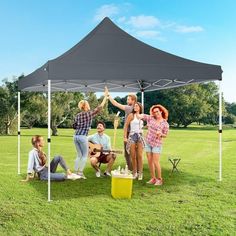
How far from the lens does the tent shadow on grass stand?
642 centimetres

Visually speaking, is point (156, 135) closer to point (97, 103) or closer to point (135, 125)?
point (135, 125)

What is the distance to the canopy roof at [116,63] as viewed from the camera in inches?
245

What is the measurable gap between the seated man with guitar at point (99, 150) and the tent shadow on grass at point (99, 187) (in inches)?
10.9

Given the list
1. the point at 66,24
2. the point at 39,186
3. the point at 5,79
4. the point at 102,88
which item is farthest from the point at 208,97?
the point at 39,186

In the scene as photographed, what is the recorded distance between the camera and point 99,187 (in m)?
6.97

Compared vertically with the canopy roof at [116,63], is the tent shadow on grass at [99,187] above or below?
below

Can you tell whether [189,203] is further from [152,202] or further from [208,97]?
[208,97]

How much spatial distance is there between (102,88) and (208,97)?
54.6 meters

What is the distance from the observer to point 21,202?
5.98 m

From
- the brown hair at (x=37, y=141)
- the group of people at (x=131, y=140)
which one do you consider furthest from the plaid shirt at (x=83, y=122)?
the brown hair at (x=37, y=141)

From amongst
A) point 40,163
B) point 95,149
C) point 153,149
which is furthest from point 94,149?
point 153,149

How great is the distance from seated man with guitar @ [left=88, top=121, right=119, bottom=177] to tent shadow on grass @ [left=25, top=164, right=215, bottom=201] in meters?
0.28

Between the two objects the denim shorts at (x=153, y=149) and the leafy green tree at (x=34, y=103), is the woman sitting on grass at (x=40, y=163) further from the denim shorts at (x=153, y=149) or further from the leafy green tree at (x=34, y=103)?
the leafy green tree at (x=34, y=103)

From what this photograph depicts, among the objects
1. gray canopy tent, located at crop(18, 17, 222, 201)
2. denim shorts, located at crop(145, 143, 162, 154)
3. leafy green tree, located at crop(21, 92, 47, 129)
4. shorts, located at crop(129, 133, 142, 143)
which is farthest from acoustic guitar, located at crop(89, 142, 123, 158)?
leafy green tree, located at crop(21, 92, 47, 129)
